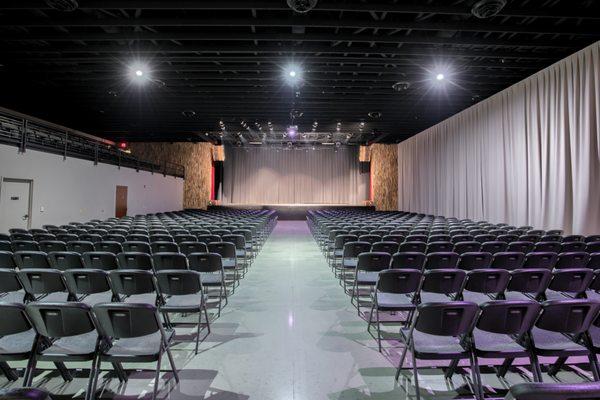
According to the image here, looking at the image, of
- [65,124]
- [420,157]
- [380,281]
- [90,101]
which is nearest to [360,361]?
[380,281]

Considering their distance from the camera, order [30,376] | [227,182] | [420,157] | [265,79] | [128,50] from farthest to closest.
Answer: [227,182]
[420,157]
[265,79]
[128,50]
[30,376]

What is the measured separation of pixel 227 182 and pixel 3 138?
19087 mm

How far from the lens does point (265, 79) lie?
10.1m

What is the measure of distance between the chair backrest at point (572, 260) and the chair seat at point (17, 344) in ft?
19.3

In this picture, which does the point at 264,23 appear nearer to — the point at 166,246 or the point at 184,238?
the point at 184,238

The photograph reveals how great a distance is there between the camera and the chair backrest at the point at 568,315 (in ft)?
7.86

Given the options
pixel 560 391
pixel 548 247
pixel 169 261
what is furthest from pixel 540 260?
pixel 169 261

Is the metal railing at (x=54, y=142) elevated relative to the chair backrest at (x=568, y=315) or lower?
elevated

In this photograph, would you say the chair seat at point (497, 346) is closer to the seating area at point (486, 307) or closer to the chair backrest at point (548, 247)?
the seating area at point (486, 307)

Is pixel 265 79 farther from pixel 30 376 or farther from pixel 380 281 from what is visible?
pixel 30 376

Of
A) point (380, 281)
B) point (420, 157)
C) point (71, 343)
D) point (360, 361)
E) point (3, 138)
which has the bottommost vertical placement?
point (360, 361)

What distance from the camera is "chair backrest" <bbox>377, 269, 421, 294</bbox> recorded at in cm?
360

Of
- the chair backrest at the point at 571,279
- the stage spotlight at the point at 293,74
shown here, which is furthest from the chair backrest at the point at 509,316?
the stage spotlight at the point at 293,74

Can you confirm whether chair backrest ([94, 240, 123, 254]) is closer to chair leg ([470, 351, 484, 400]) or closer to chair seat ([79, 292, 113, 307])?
chair seat ([79, 292, 113, 307])
